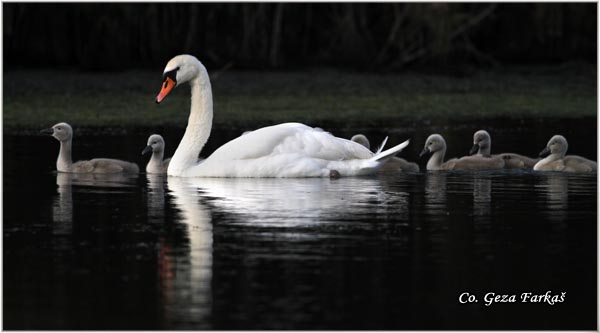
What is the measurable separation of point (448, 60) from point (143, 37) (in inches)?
208

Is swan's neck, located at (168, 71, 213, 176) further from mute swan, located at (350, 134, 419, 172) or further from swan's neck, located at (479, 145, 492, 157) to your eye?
swan's neck, located at (479, 145, 492, 157)

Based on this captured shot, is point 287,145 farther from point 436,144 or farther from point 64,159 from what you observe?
point 64,159

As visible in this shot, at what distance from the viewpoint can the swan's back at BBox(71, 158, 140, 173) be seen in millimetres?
13922

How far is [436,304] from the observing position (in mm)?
7586

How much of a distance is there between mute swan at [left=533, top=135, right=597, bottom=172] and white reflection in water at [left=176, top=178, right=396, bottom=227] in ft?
5.95

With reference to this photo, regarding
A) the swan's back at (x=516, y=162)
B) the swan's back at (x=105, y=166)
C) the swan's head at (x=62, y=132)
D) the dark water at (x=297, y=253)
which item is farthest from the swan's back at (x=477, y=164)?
the swan's head at (x=62, y=132)

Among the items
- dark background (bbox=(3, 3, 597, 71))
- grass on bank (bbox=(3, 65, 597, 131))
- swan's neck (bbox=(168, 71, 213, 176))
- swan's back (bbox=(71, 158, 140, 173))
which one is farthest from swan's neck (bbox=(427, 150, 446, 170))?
dark background (bbox=(3, 3, 597, 71))

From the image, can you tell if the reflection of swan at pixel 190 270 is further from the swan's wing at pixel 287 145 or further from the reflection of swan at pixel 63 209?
the swan's wing at pixel 287 145

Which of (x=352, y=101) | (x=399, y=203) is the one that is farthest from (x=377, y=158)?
(x=352, y=101)

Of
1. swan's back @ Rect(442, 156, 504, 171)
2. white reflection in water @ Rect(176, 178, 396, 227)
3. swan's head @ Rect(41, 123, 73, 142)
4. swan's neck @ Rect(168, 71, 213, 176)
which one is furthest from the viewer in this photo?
swan's head @ Rect(41, 123, 73, 142)

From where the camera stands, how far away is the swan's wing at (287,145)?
42.9 feet

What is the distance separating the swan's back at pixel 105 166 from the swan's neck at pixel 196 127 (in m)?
0.55

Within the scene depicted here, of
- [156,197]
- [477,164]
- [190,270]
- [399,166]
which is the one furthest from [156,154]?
[190,270]

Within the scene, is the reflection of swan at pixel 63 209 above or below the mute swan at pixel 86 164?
below
